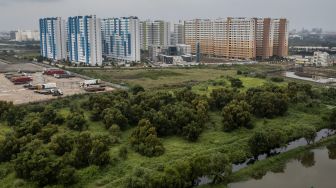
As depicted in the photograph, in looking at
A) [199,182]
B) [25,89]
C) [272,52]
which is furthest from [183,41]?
[199,182]

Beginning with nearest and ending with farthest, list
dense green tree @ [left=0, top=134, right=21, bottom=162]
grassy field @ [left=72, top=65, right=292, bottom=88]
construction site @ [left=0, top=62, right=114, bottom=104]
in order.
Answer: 1. dense green tree @ [left=0, top=134, right=21, bottom=162]
2. construction site @ [left=0, top=62, right=114, bottom=104]
3. grassy field @ [left=72, top=65, right=292, bottom=88]

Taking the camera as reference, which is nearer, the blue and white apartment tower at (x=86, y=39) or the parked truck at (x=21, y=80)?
the parked truck at (x=21, y=80)

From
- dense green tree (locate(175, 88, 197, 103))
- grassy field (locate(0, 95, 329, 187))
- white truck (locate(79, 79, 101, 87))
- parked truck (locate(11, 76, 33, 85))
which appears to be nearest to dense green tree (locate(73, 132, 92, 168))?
grassy field (locate(0, 95, 329, 187))

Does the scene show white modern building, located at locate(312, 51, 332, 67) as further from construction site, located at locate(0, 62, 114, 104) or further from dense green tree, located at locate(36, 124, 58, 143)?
dense green tree, located at locate(36, 124, 58, 143)

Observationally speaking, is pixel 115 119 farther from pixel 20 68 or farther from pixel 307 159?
pixel 20 68

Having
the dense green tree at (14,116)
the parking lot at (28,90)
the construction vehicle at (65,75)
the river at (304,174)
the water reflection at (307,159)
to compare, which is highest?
the construction vehicle at (65,75)

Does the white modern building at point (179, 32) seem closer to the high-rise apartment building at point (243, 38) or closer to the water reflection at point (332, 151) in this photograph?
the high-rise apartment building at point (243, 38)

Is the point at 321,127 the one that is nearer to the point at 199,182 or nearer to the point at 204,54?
the point at 199,182

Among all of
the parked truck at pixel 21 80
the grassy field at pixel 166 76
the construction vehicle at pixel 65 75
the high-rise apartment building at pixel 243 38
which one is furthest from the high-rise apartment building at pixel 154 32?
the parked truck at pixel 21 80
